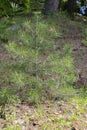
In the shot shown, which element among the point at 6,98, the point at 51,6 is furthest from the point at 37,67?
the point at 51,6

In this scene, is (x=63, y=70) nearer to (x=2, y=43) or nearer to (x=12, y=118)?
(x=12, y=118)

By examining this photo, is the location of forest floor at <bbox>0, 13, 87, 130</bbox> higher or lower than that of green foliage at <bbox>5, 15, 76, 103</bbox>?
lower

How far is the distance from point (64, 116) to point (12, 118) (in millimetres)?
714

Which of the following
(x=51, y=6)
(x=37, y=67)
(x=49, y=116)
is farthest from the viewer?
(x=51, y=6)

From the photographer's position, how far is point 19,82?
4.23 meters

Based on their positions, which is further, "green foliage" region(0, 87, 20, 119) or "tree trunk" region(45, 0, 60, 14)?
"tree trunk" region(45, 0, 60, 14)

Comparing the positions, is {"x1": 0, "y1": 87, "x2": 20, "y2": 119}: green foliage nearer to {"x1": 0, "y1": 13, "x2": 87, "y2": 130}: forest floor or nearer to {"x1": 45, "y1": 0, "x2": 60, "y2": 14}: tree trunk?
{"x1": 0, "y1": 13, "x2": 87, "y2": 130}: forest floor

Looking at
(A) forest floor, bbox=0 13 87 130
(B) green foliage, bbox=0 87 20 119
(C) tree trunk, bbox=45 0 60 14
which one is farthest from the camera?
(C) tree trunk, bbox=45 0 60 14

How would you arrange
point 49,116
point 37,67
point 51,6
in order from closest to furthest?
point 49,116 → point 37,67 → point 51,6

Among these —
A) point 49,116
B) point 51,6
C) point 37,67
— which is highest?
point 37,67

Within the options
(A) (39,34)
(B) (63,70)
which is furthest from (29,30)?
(B) (63,70)

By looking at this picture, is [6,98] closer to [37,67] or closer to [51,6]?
[37,67]

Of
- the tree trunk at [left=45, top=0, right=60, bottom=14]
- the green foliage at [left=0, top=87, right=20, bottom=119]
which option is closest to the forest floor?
the green foliage at [left=0, top=87, right=20, bottom=119]

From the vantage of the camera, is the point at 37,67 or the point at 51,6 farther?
the point at 51,6
